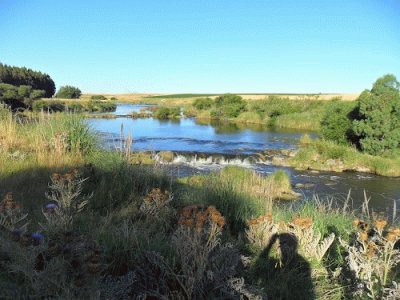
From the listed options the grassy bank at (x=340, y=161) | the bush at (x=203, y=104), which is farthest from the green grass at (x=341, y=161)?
the bush at (x=203, y=104)

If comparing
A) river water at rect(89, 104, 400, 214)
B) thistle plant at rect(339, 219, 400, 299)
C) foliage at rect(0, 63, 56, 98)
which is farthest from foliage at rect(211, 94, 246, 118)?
thistle plant at rect(339, 219, 400, 299)

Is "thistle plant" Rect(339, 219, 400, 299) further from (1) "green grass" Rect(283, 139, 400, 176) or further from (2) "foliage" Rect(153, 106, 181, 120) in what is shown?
(2) "foliage" Rect(153, 106, 181, 120)

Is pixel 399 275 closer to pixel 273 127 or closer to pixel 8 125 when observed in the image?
pixel 8 125

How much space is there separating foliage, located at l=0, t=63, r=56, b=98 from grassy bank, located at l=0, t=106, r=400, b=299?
69219 millimetres

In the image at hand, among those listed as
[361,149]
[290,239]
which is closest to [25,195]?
[290,239]

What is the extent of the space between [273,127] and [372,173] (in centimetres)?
1997

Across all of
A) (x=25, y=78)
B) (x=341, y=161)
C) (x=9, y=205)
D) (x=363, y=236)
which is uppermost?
(x=25, y=78)

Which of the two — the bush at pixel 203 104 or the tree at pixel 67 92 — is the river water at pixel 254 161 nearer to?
the bush at pixel 203 104

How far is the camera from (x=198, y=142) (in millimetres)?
26891

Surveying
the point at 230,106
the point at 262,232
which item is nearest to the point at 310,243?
the point at 262,232

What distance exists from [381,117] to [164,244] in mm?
21463

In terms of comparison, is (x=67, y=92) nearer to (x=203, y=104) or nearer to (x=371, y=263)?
(x=203, y=104)

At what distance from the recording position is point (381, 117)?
71.7 feet

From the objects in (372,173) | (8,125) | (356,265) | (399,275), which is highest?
(8,125)
